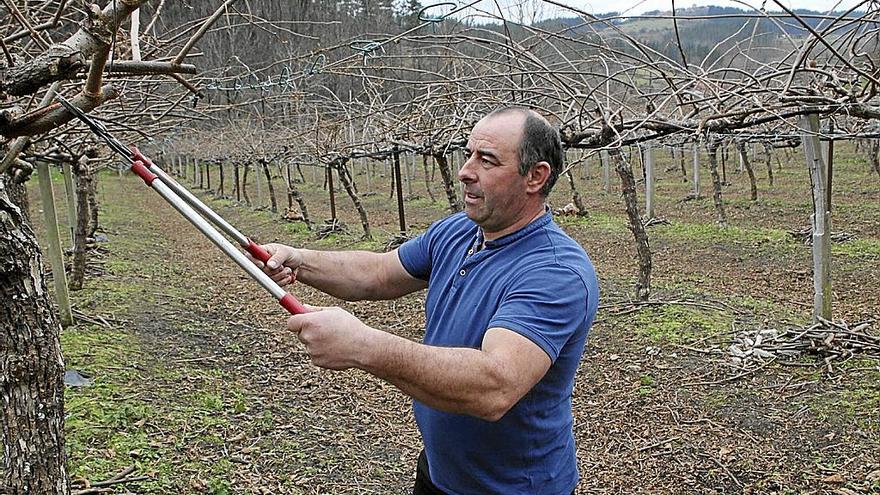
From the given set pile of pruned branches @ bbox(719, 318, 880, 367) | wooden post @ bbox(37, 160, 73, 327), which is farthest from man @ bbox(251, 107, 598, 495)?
wooden post @ bbox(37, 160, 73, 327)

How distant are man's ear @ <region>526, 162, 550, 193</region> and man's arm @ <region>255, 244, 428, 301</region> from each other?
2.29 ft

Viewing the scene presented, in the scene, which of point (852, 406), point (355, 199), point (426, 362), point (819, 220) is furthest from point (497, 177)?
point (355, 199)

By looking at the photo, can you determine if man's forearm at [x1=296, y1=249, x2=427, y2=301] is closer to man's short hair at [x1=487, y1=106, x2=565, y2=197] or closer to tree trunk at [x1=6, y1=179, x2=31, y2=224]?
man's short hair at [x1=487, y1=106, x2=565, y2=197]

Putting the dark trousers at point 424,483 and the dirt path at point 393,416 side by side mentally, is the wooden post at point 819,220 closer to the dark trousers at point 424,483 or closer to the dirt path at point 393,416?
the dirt path at point 393,416

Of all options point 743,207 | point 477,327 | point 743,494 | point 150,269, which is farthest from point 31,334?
point 743,207

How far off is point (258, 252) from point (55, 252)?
6067mm

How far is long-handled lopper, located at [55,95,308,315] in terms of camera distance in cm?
171

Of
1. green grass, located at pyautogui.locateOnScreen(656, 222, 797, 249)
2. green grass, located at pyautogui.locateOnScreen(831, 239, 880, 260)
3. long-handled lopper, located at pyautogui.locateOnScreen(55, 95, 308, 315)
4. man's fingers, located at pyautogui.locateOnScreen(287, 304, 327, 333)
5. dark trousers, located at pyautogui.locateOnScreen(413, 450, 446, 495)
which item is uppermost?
long-handled lopper, located at pyautogui.locateOnScreen(55, 95, 308, 315)

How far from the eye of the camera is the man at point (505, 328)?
1.77m

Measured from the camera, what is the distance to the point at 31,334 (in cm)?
238

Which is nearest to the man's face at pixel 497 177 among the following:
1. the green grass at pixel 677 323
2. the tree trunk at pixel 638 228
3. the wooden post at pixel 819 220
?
the wooden post at pixel 819 220

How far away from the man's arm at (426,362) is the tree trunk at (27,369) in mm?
1144

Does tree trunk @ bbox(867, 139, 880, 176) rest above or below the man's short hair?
below

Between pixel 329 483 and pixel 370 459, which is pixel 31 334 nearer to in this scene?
pixel 329 483
